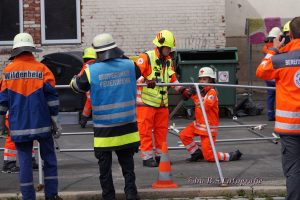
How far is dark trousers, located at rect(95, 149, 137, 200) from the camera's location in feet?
24.1

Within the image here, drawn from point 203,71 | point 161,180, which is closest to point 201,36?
point 203,71

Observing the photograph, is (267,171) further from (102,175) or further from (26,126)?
(26,126)

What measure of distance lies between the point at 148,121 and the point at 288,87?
320 cm

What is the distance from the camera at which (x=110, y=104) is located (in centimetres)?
724

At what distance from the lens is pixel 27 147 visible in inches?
292

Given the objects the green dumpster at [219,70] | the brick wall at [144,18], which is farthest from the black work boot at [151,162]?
the brick wall at [144,18]

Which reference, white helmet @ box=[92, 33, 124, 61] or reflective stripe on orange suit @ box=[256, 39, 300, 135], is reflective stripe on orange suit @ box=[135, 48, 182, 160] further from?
reflective stripe on orange suit @ box=[256, 39, 300, 135]

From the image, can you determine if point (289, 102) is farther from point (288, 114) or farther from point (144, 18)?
point (144, 18)

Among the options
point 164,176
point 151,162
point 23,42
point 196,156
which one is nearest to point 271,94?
point 196,156

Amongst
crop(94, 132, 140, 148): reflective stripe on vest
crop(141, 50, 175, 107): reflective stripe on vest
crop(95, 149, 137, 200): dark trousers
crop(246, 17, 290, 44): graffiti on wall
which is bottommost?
crop(95, 149, 137, 200): dark trousers

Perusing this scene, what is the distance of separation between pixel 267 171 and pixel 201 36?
7761mm

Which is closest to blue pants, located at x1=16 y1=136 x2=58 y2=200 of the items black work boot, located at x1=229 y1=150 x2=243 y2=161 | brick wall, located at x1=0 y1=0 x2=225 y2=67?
black work boot, located at x1=229 y1=150 x2=243 y2=161

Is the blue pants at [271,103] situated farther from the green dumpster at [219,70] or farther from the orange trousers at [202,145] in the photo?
the orange trousers at [202,145]

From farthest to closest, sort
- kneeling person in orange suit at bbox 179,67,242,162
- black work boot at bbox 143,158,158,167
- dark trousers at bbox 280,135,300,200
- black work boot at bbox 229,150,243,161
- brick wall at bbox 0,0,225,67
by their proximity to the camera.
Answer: brick wall at bbox 0,0,225,67
black work boot at bbox 229,150,243,161
kneeling person in orange suit at bbox 179,67,242,162
black work boot at bbox 143,158,158,167
dark trousers at bbox 280,135,300,200
